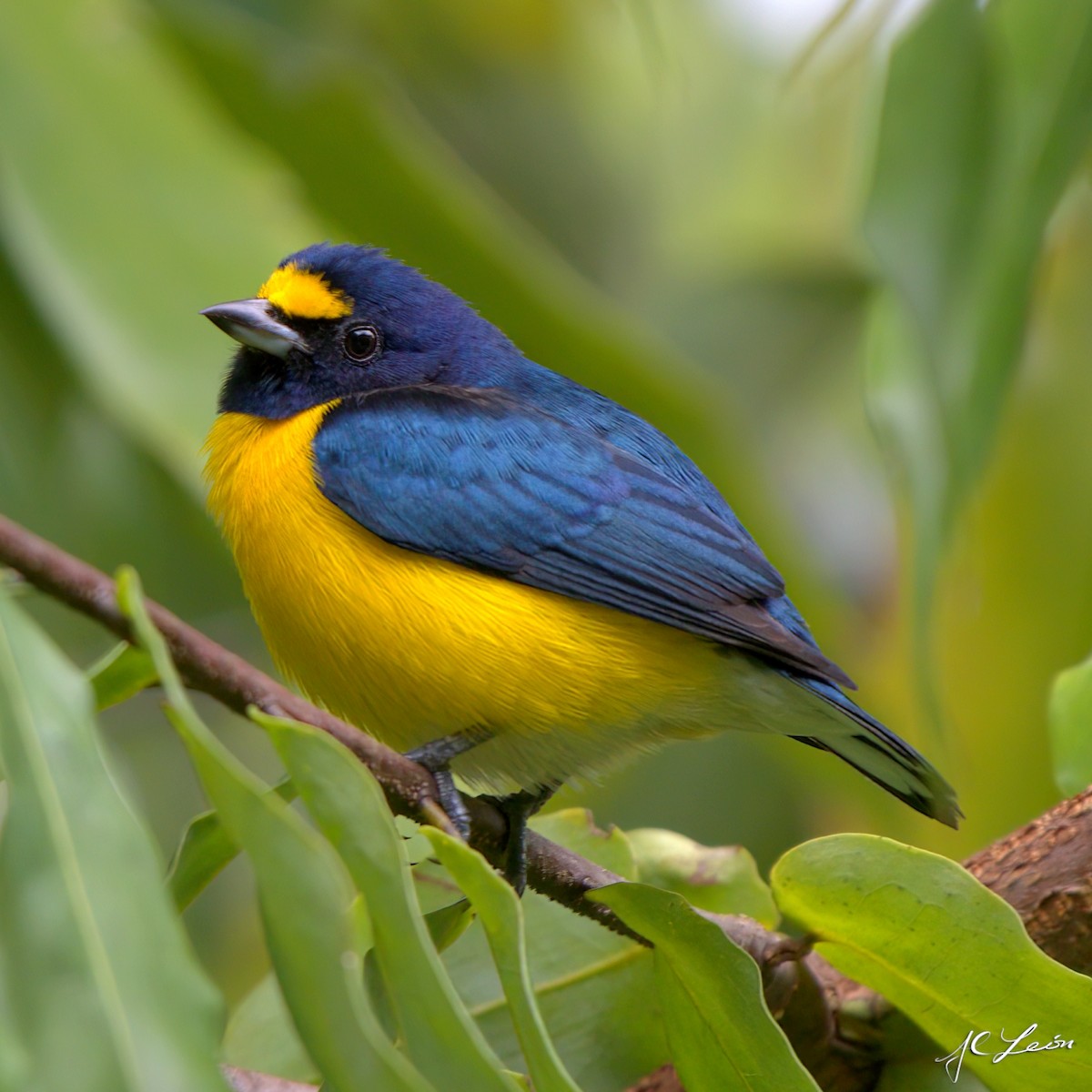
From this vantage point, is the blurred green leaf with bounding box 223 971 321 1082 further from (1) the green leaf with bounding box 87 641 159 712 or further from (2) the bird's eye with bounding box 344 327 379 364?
(2) the bird's eye with bounding box 344 327 379 364

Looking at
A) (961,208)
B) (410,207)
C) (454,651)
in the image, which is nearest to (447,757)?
(454,651)

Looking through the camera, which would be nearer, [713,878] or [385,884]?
[385,884]

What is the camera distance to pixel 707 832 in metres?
5.38

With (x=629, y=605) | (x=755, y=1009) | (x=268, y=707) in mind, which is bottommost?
(x=755, y=1009)

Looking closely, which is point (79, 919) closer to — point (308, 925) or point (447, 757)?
point (308, 925)

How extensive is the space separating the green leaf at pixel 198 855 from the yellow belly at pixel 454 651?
2.96 ft

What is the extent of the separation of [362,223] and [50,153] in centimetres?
101

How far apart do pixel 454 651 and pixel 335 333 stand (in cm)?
112

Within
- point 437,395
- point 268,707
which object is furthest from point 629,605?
point 268,707

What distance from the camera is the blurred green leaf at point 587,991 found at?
290 centimetres

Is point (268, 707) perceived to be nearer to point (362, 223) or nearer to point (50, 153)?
point (50, 153)

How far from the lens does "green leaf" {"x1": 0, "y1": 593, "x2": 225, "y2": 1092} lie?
1577 mm

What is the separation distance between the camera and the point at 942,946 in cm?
242

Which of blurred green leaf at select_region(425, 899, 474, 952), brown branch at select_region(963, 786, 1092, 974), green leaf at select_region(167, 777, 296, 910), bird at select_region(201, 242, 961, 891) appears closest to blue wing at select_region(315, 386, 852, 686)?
bird at select_region(201, 242, 961, 891)
